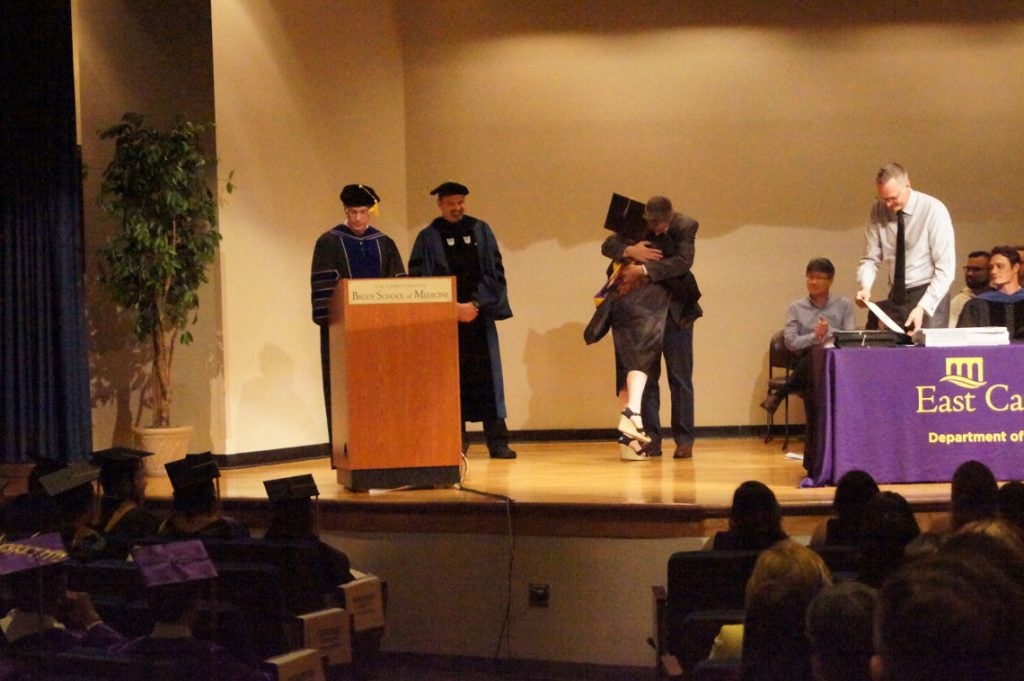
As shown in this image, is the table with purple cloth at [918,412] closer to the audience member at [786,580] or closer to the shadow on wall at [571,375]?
the audience member at [786,580]

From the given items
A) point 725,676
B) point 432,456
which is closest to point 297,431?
point 432,456

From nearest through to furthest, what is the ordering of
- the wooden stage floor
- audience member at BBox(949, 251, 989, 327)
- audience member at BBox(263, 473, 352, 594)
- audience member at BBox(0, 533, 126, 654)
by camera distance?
audience member at BBox(0, 533, 126, 654), audience member at BBox(263, 473, 352, 594), the wooden stage floor, audience member at BBox(949, 251, 989, 327)

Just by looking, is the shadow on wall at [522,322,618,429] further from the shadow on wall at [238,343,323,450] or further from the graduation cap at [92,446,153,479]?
the graduation cap at [92,446,153,479]

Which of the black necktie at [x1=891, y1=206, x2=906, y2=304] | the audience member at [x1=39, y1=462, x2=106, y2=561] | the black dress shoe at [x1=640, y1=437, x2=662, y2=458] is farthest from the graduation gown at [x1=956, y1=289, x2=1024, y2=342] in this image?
the audience member at [x1=39, y1=462, x2=106, y2=561]

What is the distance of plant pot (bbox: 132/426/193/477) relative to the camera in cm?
672

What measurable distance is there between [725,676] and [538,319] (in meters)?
6.13

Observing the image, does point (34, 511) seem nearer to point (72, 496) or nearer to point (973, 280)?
point (72, 496)

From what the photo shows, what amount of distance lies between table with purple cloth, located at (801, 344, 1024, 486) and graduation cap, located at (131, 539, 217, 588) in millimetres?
3202

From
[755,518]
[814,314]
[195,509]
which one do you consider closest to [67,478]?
[195,509]

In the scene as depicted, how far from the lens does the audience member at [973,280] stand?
7.71m

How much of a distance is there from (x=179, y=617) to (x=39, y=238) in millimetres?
4834

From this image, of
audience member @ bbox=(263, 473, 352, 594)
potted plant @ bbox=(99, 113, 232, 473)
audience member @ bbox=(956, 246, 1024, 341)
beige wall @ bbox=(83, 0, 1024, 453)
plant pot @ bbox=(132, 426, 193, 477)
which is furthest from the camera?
beige wall @ bbox=(83, 0, 1024, 453)

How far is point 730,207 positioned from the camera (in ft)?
28.1

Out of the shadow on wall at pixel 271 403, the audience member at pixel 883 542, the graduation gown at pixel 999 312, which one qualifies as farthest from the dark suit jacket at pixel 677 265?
the audience member at pixel 883 542
